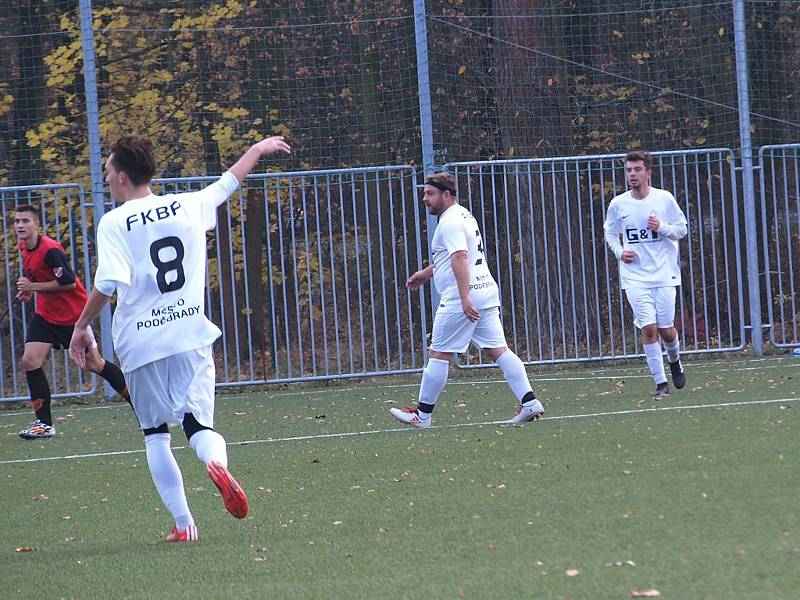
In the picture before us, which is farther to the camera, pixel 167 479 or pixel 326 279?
pixel 326 279

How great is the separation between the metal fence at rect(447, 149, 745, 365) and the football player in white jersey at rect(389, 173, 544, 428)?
4.91m

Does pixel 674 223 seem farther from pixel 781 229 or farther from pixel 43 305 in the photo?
pixel 781 229

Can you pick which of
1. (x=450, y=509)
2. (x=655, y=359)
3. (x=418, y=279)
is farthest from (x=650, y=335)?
(x=450, y=509)

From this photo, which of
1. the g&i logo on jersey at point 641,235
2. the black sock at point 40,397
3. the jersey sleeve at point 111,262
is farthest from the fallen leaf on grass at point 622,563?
the black sock at point 40,397

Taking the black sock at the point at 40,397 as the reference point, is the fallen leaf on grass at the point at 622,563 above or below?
below

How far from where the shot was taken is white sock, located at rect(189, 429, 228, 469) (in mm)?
5988

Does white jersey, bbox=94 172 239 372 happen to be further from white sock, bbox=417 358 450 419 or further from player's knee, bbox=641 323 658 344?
player's knee, bbox=641 323 658 344

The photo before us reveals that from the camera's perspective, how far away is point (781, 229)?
16.3 metres

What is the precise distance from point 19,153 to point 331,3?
174 inches

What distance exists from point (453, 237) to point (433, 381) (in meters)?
1.03

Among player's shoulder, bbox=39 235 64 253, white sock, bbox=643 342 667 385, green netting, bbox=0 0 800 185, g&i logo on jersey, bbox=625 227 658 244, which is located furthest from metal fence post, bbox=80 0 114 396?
white sock, bbox=643 342 667 385

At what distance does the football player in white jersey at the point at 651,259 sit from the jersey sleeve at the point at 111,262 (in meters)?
6.04

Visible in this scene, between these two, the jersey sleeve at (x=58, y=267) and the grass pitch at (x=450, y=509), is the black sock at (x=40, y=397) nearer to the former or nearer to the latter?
the grass pitch at (x=450, y=509)

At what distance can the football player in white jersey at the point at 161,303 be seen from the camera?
6066 mm
